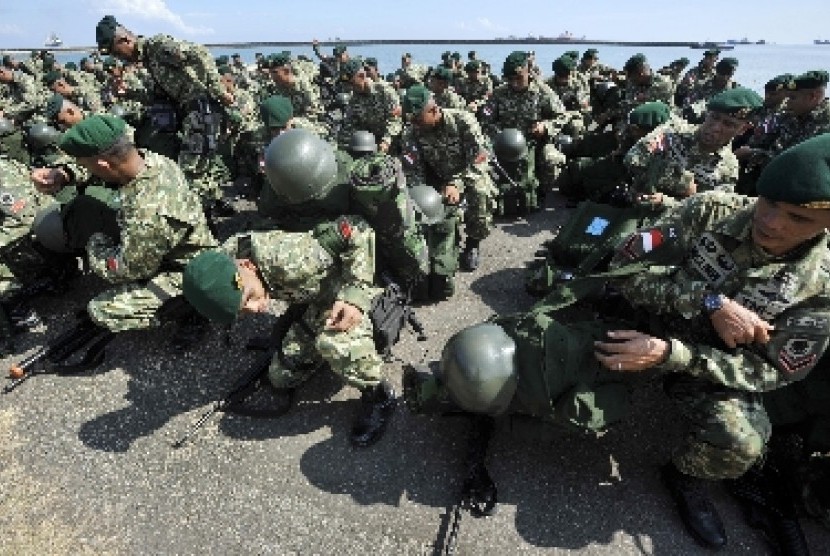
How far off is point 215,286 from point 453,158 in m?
3.72

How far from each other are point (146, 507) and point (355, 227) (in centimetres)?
216

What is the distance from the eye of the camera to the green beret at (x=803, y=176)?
219 cm

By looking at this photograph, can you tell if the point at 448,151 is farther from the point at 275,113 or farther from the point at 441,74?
the point at 441,74

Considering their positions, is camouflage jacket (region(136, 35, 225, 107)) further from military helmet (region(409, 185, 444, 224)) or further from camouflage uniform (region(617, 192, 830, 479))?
camouflage uniform (region(617, 192, 830, 479))

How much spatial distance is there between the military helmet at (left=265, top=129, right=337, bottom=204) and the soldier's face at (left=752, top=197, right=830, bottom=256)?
239cm

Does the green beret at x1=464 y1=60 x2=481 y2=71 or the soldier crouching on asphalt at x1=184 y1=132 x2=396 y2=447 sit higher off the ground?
the soldier crouching on asphalt at x1=184 y1=132 x2=396 y2=447

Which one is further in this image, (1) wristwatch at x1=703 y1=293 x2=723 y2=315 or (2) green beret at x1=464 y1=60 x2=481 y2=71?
(2) green beret at x1=464 y1=60 x2=481 y2=71

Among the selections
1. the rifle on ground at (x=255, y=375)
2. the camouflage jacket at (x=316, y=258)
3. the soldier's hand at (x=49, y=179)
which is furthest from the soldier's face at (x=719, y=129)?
the soldier's hand at (x=49, y=179)

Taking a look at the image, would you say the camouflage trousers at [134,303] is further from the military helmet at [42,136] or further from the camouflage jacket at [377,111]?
the camouflage jacket at [377,111]

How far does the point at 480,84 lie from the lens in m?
13.2

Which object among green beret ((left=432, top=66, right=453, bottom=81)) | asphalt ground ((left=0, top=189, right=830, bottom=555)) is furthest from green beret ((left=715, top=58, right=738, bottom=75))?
asphalt ground ((left=0, top=189, right=830, bottom=555))

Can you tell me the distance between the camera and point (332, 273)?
3.72 meters

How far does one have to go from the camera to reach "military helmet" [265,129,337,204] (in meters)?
3.32

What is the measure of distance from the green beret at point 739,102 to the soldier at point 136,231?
4.26 m
